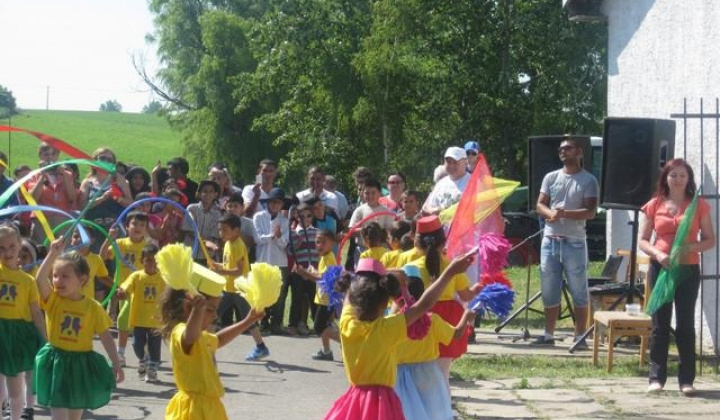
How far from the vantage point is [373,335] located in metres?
6.36

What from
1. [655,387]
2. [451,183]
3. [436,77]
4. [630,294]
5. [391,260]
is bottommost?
[655,387]

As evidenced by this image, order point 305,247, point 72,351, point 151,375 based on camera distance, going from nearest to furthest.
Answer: point 72,351 → point 151,375 → point 305,247

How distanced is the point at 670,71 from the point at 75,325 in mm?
8298

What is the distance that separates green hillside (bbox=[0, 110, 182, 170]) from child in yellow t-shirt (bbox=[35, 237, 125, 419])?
5183cm

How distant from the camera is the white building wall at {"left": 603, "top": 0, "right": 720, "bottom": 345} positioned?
496 inches

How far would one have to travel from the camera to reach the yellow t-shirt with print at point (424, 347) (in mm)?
7141

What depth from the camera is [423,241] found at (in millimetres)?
8352

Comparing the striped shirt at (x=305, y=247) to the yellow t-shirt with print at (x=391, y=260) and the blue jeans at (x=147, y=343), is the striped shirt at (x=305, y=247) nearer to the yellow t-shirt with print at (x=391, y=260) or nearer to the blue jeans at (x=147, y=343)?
the blue jeans at (x=147, y=343)

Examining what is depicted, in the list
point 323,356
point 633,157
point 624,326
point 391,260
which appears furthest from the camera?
point 633,157

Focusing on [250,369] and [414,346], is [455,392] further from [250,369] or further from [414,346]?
[414,346]

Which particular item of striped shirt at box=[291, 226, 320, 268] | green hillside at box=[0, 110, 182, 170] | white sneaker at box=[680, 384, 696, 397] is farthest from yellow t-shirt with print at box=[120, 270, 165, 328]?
green hillside at box=[0, 110, 182, 170]

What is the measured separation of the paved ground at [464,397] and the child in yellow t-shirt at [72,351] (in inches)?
58.0

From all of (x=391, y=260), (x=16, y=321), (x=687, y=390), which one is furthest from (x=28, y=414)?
(x=687, y=390)

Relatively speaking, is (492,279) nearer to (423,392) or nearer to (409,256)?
(423,392)
